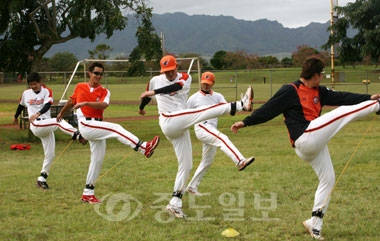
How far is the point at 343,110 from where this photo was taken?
6.31 meters

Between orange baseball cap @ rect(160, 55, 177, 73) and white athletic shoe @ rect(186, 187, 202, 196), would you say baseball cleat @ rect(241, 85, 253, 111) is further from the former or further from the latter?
white athletic shoe @ rect(186, 187, 202, 196)

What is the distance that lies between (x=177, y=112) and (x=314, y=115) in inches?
81.1

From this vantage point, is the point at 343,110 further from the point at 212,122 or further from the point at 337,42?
the point at 337,42

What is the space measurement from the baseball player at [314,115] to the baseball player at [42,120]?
4.63 metres

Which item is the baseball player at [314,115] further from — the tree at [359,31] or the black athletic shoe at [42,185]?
the tree at [359,31]

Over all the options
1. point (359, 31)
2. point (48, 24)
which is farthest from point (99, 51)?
point (48, 24)

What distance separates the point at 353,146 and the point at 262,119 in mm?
9443

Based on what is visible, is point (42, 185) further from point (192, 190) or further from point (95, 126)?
point (192, 190)

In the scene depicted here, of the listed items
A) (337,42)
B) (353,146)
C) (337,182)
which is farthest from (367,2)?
(337,182)

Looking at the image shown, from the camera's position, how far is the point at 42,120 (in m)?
10.3

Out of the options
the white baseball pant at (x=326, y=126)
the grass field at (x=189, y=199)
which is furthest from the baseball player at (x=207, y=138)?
the white baseball pant at (x=326, y=126)

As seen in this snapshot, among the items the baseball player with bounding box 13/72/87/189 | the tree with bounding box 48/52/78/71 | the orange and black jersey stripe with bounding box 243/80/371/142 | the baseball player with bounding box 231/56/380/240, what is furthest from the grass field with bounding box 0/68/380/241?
the tree with bounding box 48/52/78/71

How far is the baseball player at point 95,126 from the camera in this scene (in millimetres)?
8516

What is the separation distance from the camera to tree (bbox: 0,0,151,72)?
1861 centimetres
